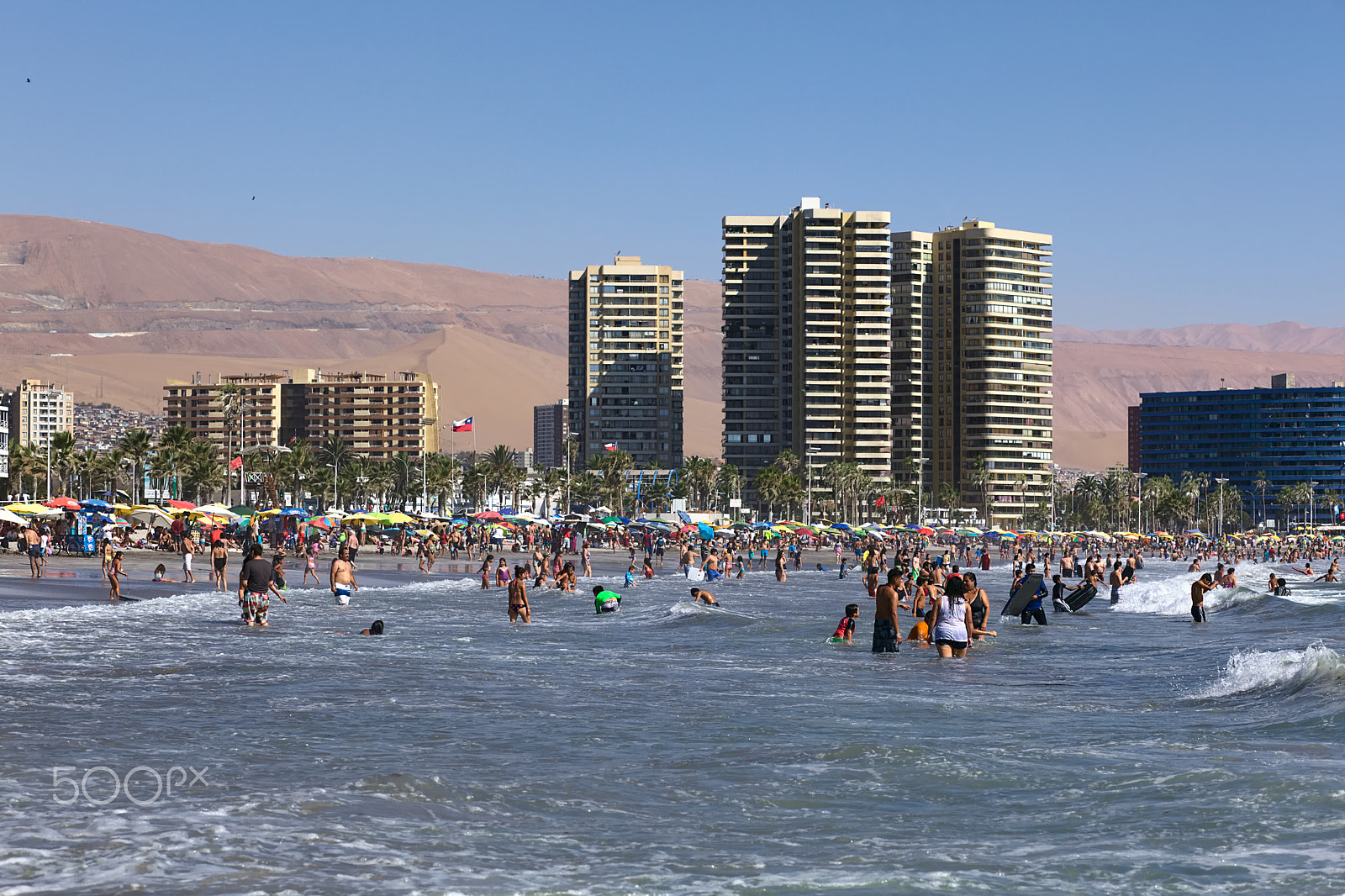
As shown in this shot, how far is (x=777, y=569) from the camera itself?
5716 cm

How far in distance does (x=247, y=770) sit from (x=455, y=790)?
200cm

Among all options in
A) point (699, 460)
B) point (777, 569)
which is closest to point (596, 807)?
point (777, 569)

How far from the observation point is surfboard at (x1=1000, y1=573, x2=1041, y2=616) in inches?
1216

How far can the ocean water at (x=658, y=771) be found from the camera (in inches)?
339

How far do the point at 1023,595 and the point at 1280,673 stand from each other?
12.8 meters

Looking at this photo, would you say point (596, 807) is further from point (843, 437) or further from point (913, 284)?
point (913, 284)

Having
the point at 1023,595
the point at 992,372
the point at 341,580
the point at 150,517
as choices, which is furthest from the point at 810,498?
the point at 341,580

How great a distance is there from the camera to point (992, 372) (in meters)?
193

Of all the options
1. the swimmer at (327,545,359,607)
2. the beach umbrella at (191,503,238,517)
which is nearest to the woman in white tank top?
the swimmer at (327,545,359,607)

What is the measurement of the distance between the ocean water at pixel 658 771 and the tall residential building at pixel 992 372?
175 meters

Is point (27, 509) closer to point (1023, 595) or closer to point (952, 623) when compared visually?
point (1023, 595)

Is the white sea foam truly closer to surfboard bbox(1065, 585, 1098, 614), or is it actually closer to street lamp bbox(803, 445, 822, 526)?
surfboard bbox(1065, 585, 1098, 614)

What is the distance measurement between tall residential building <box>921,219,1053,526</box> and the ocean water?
17463cm

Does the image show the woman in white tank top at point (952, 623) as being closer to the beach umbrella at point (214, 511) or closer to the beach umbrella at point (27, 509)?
the beach umbrella at point (27, 509)
